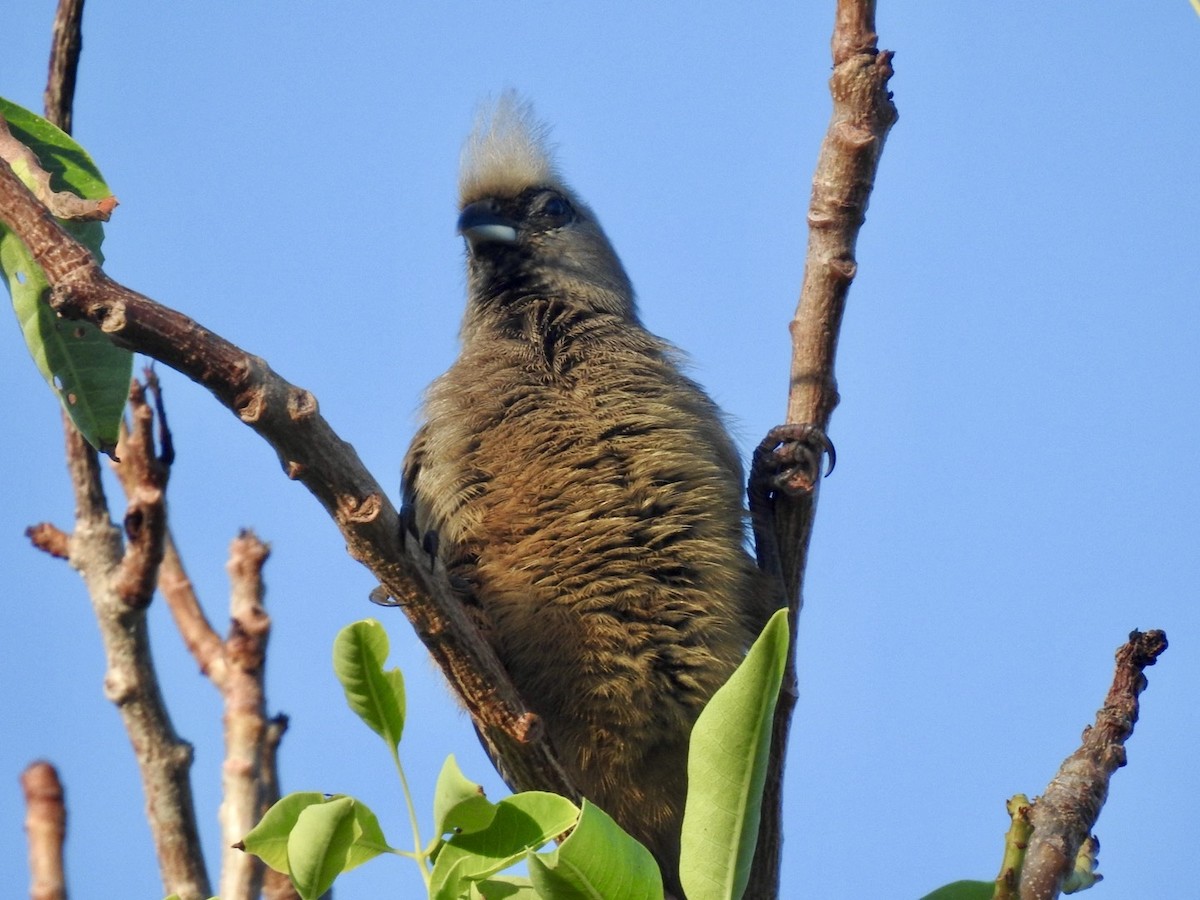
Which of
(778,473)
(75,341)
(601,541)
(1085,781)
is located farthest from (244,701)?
(1085,781)

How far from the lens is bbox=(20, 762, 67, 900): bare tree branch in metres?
3.17

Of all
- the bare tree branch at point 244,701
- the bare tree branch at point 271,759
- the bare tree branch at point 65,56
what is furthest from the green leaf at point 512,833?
the bare tree branch at point 65,56

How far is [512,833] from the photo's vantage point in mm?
2088

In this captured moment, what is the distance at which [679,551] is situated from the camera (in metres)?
3.35

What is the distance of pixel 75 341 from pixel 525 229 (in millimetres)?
2099

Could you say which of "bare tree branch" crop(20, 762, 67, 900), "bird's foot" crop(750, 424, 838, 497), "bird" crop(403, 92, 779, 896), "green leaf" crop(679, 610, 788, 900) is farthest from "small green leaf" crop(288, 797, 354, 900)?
"bird's foot" crop(750, 424, 838, 497)

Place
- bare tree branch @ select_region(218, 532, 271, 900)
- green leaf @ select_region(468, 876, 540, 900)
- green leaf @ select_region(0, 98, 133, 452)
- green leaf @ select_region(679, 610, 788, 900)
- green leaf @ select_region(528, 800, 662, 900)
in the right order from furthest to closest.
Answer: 1. bare tree branch @ select_region(218, 532, 271, 900)
2. green leaf @ select_region(0, 98, 133, 452)
3. green leaf @ select_region(468, 876, 540, 900)
4. green leaf @ select_region(679, 610, 788, 900)
5. green leaf @ select_region(528, 800, 662, 900)

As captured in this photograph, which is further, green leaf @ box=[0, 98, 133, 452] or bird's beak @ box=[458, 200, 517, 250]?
bird's beak @ box=[458, 200, 517, 250]

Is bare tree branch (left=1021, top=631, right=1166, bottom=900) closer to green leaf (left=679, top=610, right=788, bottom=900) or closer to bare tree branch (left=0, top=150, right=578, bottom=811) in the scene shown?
green leaf (left=679, top=610, right=788, bottom=900)

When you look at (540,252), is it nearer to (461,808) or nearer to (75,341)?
(75,341)

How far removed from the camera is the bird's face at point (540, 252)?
4.18 m

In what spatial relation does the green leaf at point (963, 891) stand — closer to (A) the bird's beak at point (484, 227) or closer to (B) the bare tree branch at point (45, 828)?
(B) the bare tree branch at point (45, 828)

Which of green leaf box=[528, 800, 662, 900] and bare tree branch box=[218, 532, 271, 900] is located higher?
bare tree branch box=[218, 532, 271, 900]

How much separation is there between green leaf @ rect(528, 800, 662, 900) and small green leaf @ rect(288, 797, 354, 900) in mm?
328
